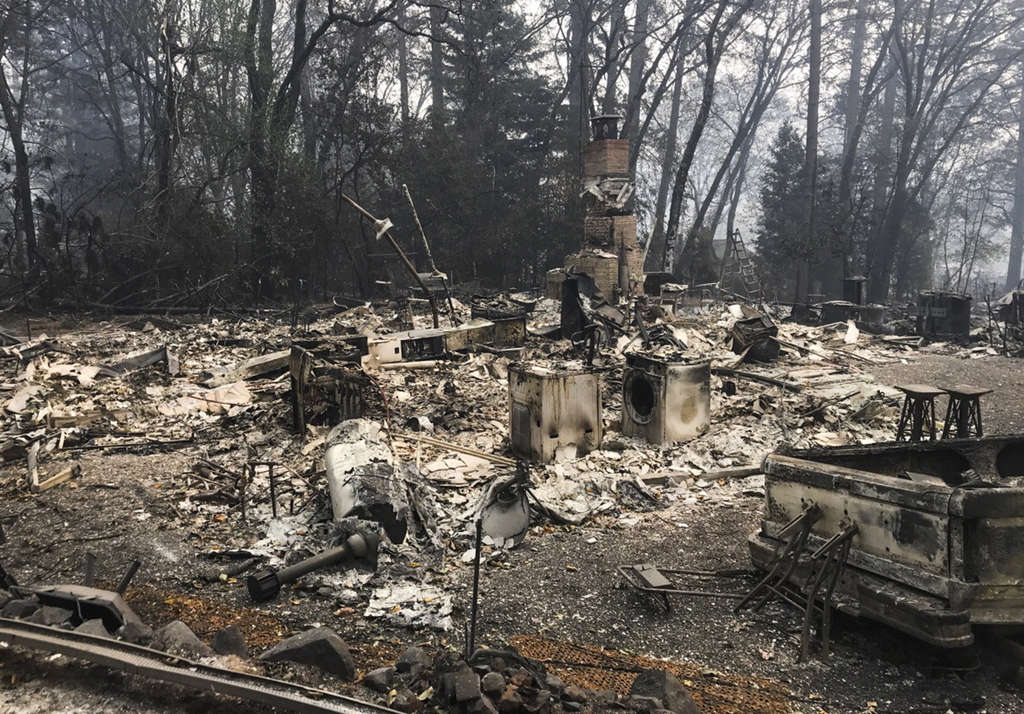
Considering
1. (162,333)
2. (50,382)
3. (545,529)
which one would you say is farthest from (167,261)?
(545,529)

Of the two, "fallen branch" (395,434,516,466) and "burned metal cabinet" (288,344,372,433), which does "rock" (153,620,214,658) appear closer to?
"fallen branch" (395,434,516,466)

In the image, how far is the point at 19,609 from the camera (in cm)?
390

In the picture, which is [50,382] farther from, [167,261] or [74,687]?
[167,261]

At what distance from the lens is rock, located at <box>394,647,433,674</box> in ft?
12.0

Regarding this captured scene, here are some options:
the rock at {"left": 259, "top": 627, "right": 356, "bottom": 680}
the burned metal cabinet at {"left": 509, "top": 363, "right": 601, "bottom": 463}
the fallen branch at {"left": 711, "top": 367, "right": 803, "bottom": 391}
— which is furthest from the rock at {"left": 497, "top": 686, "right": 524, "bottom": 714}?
the fallen branch at {"left": 711, "top": 367, "right": 803, "bottom": 391}

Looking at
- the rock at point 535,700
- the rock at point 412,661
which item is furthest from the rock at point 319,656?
the rock at point 535,700

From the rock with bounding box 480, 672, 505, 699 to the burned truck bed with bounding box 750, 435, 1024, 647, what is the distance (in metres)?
2.28

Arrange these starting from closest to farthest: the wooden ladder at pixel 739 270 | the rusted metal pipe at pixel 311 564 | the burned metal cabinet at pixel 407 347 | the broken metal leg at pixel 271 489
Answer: the rusted metal pipe at pixel 311 564
the broken metal leg at pixel 271 489
the burned metal cabinet at pixel 407 347
the wooden ladder at pixel 739 270

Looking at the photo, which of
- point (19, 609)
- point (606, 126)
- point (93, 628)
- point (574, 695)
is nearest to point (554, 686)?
point (574, 695)

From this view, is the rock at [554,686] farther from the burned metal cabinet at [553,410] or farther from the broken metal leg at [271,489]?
the burned metal cabinet at [553,410]

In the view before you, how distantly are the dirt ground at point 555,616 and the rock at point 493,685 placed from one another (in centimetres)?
62

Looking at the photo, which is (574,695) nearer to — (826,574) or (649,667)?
(649,667)

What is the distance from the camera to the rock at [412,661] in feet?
12.0

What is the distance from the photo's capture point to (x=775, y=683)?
3957mm
